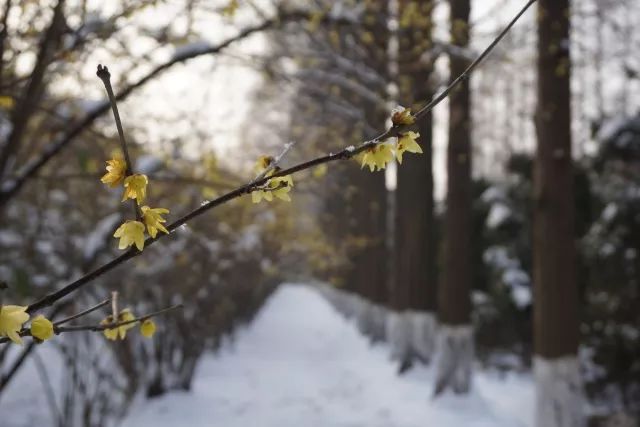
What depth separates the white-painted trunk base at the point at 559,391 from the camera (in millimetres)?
6234

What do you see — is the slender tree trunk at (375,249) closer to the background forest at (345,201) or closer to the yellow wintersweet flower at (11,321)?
the background forest at (345,201)

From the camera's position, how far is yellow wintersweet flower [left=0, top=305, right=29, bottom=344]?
1.13 metres


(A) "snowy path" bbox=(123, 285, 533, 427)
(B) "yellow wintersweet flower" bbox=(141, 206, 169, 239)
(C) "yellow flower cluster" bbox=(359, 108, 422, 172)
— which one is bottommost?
(A) "snowy path" bbox=(123, 285, 533, 427)

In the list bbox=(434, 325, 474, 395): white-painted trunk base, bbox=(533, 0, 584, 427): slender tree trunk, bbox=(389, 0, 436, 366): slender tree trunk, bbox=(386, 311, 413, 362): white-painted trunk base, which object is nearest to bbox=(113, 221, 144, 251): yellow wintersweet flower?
bbox=(533, 0, 584, 427): slender tree trunk

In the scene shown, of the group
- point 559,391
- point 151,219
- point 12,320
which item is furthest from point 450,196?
point 12,320

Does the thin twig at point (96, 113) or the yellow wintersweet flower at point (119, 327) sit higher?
the thin twig at point (96, 113)

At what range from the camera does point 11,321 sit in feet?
3.76

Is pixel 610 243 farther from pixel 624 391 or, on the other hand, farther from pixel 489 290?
pixel 489 290

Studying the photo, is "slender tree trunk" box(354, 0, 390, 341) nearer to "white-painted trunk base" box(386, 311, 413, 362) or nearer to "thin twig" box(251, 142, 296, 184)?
"white-painted trunk base" box(386, 311, 413, 362)

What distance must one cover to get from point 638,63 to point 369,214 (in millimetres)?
7367

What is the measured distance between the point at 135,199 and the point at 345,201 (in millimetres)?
10030

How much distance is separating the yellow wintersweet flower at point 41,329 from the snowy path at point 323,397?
6.95 metres

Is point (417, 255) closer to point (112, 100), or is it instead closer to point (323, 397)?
point (323, 397)

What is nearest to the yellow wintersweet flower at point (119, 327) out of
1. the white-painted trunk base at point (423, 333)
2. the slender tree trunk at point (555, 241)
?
the slender tree trunk at point (555, 241)
